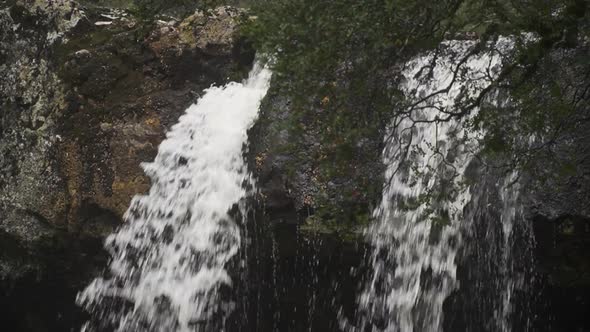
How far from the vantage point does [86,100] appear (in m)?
8.34

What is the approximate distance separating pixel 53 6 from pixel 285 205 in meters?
4.76

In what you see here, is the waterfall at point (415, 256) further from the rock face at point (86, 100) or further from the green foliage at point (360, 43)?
the rock face at point (86, 100)

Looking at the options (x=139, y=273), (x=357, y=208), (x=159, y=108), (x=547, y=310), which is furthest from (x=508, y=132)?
(x=159, y=108)

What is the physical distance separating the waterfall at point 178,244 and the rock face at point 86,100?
1.05ft

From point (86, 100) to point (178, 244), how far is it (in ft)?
8.55

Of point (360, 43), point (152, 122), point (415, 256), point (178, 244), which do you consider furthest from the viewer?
point (152, 122)

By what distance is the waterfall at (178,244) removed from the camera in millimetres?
7102

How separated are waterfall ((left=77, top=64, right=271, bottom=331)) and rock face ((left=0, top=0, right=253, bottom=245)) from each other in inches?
12.6

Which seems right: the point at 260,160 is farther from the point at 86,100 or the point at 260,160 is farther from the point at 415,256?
the point at 86,100

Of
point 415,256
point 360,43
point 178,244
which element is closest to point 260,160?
point 178,244

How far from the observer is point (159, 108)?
27.6 feet

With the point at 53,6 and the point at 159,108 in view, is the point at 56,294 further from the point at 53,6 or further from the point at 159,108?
the point at 53,6

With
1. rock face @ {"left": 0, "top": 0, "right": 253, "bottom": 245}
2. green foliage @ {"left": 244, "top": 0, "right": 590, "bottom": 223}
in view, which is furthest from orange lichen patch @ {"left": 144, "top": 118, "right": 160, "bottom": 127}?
green foliage @ {"left": 244, "top": 0, "right": 590, "bottom": 223}

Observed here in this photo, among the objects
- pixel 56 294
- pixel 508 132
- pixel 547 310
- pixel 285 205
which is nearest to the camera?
pixel 508 132
